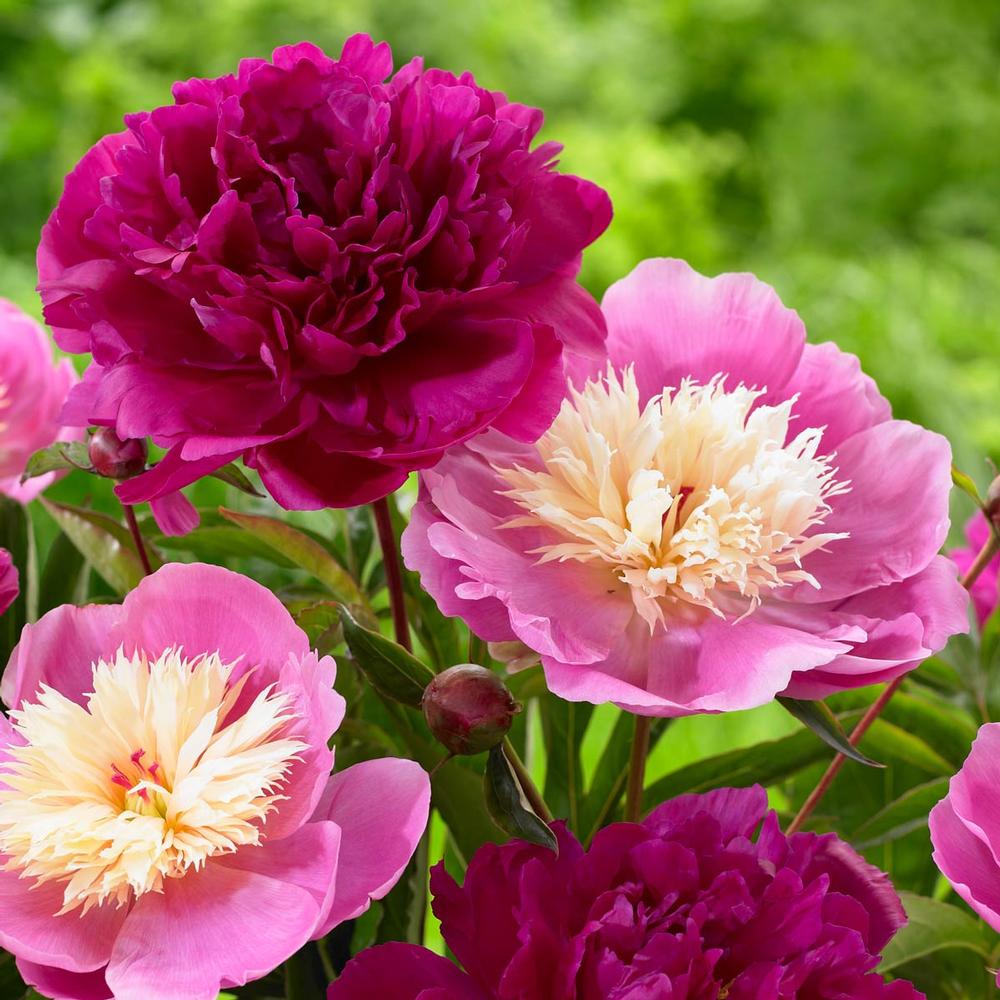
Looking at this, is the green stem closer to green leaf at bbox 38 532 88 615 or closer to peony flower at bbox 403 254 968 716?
peony flower at bbox 403 254 968 716

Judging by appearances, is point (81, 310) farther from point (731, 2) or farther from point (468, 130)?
point (731, 2)

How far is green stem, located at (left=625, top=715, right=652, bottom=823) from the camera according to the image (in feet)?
0.88

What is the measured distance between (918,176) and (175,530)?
2069 millimetres

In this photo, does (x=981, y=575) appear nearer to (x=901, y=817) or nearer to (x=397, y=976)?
(x=901, y=817)

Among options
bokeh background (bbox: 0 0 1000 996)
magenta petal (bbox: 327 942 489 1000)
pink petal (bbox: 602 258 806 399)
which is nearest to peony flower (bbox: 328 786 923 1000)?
magenta petal (bbox: 327 942 489 1000)

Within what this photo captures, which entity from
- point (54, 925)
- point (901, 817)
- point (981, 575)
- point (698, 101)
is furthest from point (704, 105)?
point (54, 925)

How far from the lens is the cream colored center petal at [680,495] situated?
0.27 m

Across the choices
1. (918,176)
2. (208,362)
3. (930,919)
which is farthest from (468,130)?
(918,176)

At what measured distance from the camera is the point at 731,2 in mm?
2188

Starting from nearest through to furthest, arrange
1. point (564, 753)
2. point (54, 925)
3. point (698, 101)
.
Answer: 1. point (54, 925)
2. point (564, 753)
3. point (698, 101)

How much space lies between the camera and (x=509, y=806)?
240mm

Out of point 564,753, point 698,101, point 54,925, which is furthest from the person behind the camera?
point 698,101

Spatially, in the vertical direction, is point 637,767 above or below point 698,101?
above

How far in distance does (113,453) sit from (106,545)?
53 millimetres
